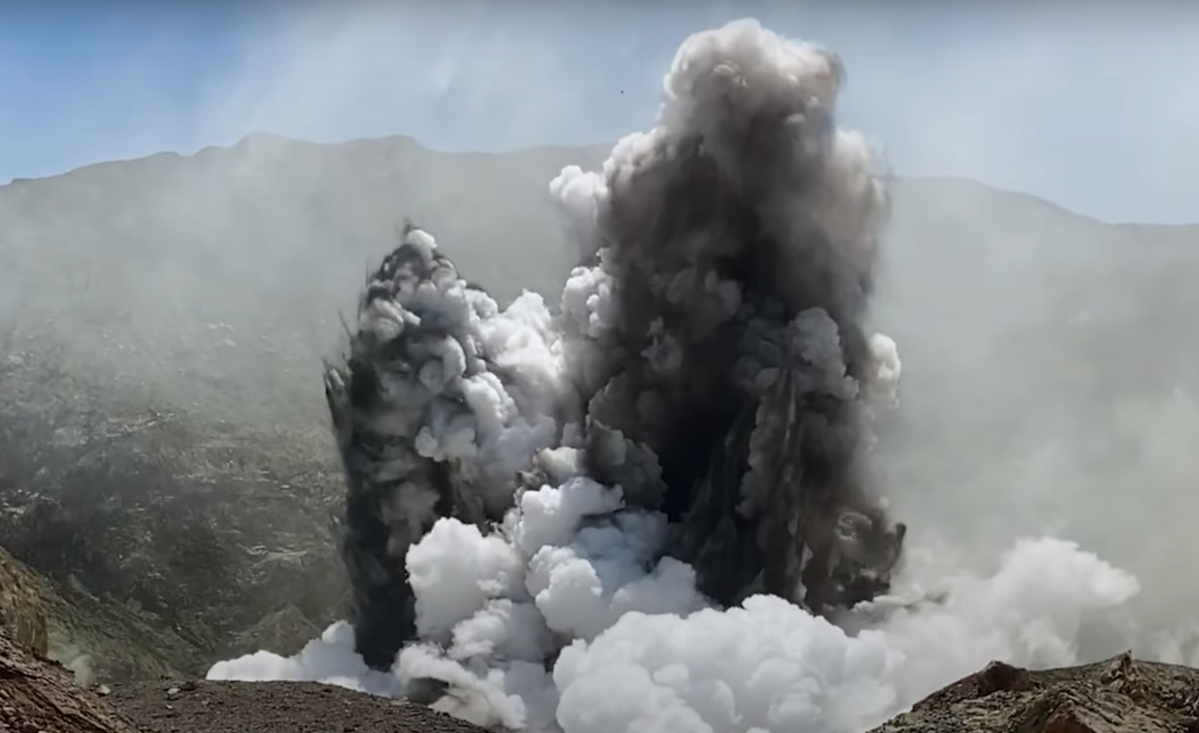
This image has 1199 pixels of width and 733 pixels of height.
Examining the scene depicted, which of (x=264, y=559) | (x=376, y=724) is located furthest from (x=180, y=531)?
(x=376, y=724)

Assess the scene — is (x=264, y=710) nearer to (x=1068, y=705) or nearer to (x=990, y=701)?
(x=990, y=701)

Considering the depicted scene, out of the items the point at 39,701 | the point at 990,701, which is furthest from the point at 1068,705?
the point at 39,701

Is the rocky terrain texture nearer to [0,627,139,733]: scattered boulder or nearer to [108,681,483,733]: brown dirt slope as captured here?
[108,681,483,733]: brown dirt slope

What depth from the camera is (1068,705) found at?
34.2 ft

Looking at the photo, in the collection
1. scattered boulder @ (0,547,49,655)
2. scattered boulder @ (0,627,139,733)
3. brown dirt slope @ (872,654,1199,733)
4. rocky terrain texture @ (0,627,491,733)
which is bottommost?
scattered boulder @ (0,627,139,733)

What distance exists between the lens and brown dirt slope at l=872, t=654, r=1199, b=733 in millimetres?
10531

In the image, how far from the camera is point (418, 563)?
6838 centimetres

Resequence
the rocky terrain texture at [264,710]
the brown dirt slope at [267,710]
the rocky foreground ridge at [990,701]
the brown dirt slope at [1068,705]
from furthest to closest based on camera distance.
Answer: the brown dirt slope at [267,710] < the rocky terrain texture at [264,710] < the rocky foreground ridge at [990,701] < the brown dirt slope at [1068,705]

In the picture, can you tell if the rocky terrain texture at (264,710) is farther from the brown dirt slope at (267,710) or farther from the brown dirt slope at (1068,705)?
the brown dirt slope at (1068,705)

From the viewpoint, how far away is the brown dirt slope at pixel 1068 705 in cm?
1053

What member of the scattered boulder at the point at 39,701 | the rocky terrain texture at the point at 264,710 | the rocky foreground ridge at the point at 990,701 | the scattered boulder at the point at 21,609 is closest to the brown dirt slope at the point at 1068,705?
the rocky foreground ridge at the point at 990,701

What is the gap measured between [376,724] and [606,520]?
3682cm

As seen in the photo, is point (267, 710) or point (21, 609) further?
point (267, 710)

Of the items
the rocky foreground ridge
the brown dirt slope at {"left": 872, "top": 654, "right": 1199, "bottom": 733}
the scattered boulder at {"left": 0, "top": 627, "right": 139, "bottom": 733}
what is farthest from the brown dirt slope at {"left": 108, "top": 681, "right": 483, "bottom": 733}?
the brown dirt slope at {"left": 872, "top": 654, "right": 1199, "bottom": 733}
